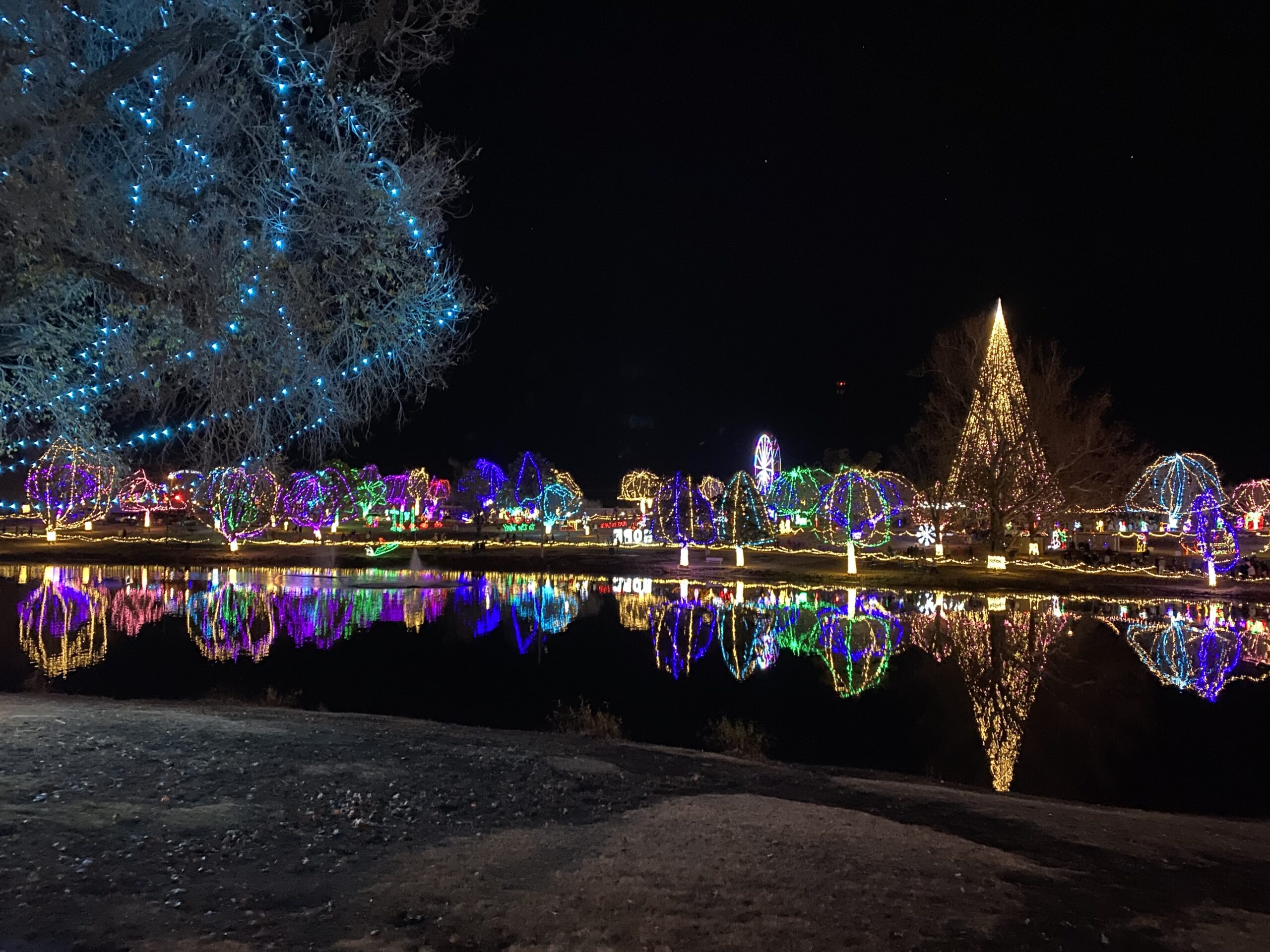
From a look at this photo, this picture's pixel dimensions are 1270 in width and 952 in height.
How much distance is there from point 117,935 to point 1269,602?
3024cm

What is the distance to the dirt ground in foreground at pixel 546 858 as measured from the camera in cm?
454

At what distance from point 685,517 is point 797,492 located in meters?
21.7

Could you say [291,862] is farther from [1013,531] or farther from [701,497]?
[1013,531]

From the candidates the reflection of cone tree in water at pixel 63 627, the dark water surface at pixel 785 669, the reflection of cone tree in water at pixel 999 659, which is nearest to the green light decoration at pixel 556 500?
the dark water surface at pixel 785 669

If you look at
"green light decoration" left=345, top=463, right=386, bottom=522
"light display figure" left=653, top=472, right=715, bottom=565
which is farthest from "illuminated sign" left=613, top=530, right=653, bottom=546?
"green light decoration" left=345, top=463, right=386, bottom=522

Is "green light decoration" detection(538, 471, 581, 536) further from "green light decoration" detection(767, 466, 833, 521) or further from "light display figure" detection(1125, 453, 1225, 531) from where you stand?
"light display figure" detection(1125, 453, 1225, 531)

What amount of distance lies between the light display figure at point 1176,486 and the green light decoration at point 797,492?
1778 centimetres

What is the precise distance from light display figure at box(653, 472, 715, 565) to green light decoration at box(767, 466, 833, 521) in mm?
13072

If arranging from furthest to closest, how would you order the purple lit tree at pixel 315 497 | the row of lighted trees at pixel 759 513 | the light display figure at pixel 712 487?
1. the light display figure at pixel 712 487
2. the purple lit tree at pixel 315 497
3. the row of lighted trees at pixel 759 513

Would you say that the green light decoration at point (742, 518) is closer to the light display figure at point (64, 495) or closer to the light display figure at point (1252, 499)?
the light display figure at point (64, 495)

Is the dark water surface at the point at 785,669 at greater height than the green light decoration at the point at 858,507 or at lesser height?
lesser

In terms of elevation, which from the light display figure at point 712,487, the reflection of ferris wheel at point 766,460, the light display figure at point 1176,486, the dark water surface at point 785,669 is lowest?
the dark water surface at point 785,669

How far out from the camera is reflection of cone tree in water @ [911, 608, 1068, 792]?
1198cm

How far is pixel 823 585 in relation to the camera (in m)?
32.0
